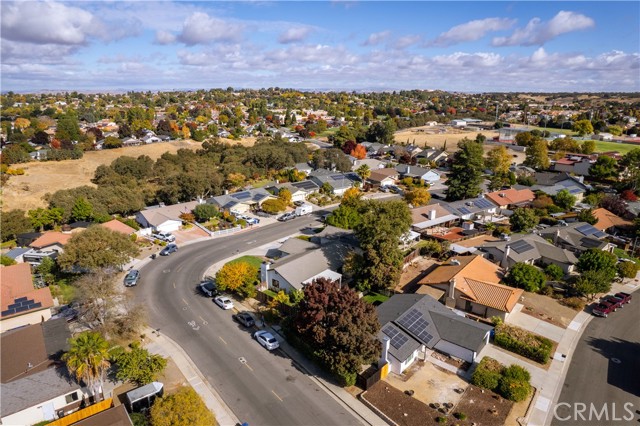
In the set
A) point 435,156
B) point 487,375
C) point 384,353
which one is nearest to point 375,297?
point 384,353

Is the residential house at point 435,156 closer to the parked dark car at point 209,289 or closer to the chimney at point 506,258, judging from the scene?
the chimney at point 506,258

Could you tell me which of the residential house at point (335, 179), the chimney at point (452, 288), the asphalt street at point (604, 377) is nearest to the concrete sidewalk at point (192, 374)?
the asphalt street at point (604, 377)

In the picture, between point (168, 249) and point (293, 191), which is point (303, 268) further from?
point (293, 191)

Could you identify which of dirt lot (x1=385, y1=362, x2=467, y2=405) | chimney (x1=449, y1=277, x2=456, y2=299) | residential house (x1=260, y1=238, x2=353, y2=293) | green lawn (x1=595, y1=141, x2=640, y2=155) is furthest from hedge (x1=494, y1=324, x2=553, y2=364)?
green lawn (x1=595, y1=141, x2=640, y2=155)

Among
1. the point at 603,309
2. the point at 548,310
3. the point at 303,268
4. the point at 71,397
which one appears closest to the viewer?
the point at 71,397

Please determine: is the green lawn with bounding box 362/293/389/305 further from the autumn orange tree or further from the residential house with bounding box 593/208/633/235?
the residential house with bounding box 593/208/633/235

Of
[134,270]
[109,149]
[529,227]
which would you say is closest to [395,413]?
[134,270]

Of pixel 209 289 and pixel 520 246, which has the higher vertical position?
pixel 520 246
